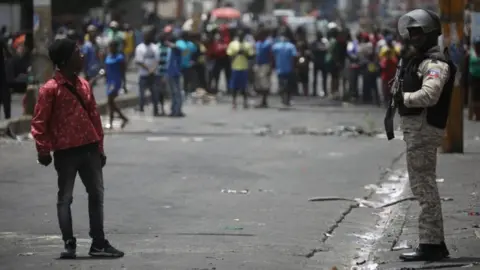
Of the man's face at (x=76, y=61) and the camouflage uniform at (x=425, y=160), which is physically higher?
the man's face at (x=76, y=61)

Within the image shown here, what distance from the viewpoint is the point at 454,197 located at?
543 inches

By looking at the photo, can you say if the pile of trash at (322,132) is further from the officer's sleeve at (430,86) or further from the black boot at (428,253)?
the officer's sleeve at (430,86)

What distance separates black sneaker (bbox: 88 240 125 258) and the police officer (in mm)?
2245

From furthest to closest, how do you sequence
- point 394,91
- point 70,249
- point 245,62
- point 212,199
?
point 245,62 → point 212,199 → point 70,249 → point 394,91

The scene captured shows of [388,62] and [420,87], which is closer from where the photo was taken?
[420,87]

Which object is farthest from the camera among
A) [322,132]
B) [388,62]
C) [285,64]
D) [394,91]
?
[285,64]

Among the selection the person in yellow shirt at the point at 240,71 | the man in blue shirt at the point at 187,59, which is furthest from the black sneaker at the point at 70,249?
the man in blue shirt at the point at 187,59

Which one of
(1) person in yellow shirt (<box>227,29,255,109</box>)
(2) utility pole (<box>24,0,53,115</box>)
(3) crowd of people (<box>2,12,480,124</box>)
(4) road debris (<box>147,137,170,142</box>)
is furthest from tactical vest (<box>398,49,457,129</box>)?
(1) person in yellow shirt (<box>227,29,255,109</box>)

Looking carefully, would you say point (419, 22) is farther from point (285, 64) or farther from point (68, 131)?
point (285, 64)

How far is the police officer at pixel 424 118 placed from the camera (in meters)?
9.59

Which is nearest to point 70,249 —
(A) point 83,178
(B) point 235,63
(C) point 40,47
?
(A) point 83,178

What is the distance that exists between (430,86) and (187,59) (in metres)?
24.3

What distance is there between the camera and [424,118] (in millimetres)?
9641

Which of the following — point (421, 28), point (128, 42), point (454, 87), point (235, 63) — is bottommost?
point (128, 42)
